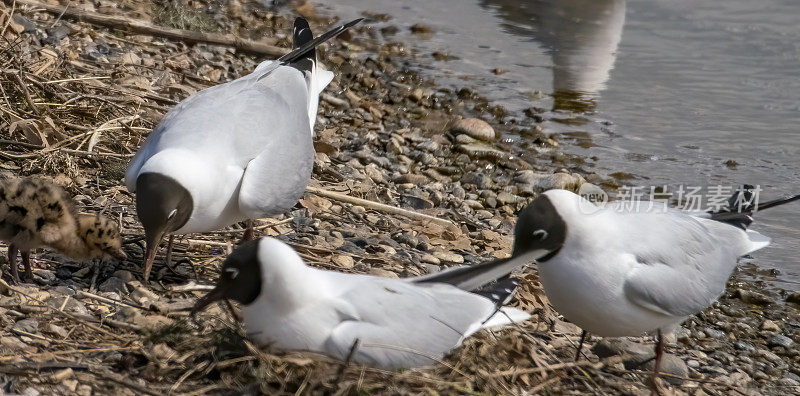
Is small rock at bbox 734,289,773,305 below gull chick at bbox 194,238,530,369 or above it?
below

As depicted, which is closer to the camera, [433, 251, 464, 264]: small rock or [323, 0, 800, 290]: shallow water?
[433, 251, 464, 264]: small rock

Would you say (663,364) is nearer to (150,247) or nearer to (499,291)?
(499,291)

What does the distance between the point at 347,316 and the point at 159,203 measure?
118 centimetres

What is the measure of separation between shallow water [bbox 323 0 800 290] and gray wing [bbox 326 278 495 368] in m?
3.49

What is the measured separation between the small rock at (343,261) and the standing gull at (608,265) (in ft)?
3.66

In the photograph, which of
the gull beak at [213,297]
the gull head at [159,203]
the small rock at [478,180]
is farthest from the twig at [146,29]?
the gull beak at [213,297]

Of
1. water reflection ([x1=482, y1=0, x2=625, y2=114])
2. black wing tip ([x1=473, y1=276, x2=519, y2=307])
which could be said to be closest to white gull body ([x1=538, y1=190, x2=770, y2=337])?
black wing tip ([x1=473, y1=276, x2=519, y2=307])

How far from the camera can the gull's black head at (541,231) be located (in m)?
4.02

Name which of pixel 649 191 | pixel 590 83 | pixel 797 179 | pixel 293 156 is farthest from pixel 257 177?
pixel 590 83

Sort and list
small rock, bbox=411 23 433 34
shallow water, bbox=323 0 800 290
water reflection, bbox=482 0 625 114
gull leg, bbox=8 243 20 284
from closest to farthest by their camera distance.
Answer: gull leg, bbox=8 243 20 284 → shallow water, bbox=323 0 800 290 → water reflection, bbox=482 0 625 114 → small rock, bbox=411 23 433 34

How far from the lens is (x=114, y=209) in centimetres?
534

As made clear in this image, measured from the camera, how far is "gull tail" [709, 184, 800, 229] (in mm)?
4914

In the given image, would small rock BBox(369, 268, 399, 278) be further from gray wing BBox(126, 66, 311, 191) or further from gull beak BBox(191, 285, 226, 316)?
gull beak BBox(191, 285, 226, 316)

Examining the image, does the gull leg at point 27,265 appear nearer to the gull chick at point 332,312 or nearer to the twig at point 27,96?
the gull chick at point 332,312
